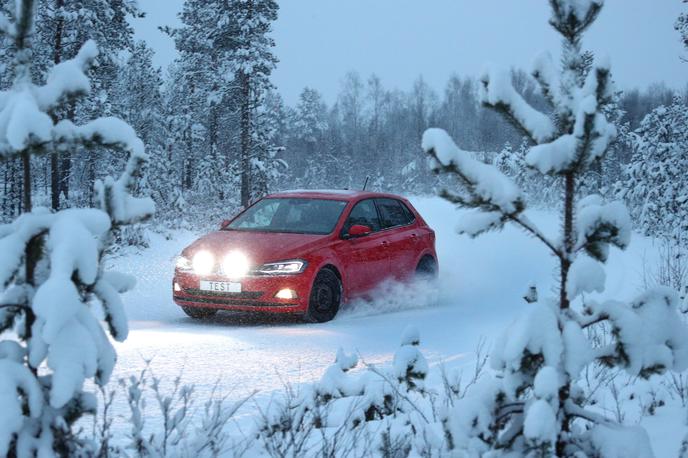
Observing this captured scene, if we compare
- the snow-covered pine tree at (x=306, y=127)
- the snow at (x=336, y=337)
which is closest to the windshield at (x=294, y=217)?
the snow at (x=336, y=337)

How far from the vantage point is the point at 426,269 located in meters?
12.2

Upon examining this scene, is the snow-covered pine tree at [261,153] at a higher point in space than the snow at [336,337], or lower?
higher

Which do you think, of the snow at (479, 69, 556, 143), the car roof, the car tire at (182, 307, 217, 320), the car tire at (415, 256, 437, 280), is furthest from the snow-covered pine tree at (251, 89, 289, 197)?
the snow at (479, 69, 556, 143)

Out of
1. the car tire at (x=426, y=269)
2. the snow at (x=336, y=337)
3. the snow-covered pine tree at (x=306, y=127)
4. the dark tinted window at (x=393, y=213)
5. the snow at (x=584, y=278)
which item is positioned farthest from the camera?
the snow-covered pine tree at (x=306, y=127)

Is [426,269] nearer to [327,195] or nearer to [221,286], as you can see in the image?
[327,195]

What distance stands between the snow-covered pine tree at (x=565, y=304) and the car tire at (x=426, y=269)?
895 centimetres

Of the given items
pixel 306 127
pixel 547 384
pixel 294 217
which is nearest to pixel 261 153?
pixel 294 217

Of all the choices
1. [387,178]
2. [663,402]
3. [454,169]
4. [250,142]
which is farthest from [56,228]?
[387,178]

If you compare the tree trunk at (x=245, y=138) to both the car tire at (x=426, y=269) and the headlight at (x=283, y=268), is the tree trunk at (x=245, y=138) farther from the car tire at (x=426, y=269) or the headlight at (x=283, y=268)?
the headlight at (x=283, y=268)

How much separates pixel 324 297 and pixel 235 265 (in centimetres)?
121

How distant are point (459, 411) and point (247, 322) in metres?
7.12

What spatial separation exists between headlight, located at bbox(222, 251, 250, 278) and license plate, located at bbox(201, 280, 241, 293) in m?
0.10

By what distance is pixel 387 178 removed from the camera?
70625mm

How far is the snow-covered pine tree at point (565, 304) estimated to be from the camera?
269 cm
